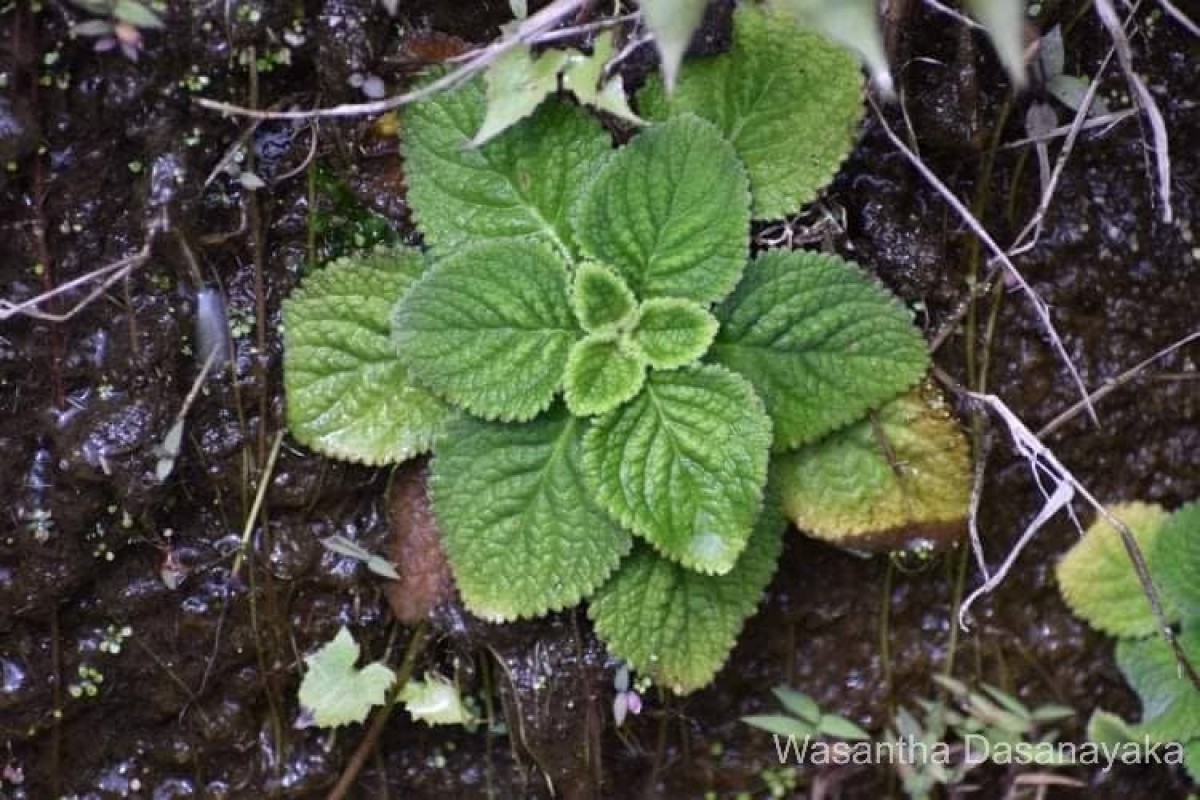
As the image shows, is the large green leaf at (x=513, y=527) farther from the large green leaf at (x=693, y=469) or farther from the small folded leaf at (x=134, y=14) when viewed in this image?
the small folded leaf at (x=134, y=14)

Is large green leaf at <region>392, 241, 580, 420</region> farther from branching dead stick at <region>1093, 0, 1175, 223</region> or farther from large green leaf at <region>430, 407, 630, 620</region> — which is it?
branching dead stick at <region>1093, 0, 1175, 223</region>

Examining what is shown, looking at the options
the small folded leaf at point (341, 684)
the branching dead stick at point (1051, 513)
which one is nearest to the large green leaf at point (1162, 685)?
the branching dead stick at point (1051, 513)

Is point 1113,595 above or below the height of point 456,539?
below

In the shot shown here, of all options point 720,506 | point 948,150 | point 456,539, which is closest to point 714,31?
point 948,150

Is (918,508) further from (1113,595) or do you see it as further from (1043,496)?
(1113,595)

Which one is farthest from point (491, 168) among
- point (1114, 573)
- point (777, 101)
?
point (1114, 573)
